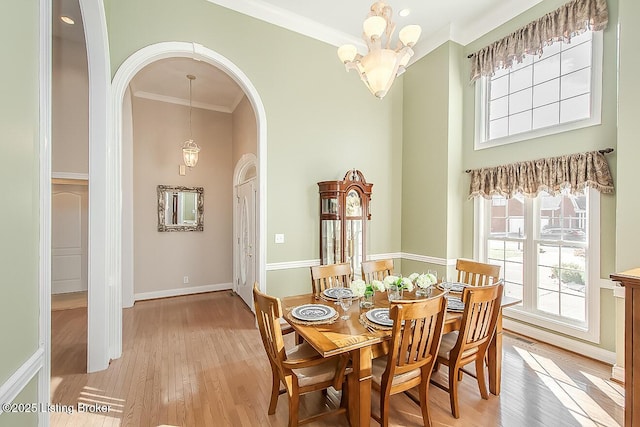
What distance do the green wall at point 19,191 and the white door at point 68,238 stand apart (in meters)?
5.15

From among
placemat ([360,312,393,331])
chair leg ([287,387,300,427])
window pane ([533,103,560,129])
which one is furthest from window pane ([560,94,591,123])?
chair leg ([287,387,300,427])

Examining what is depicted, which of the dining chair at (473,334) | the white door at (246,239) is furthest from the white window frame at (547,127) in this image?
the white door at (246,239)

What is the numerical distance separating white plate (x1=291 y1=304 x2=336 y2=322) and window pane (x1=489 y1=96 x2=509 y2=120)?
136 inches

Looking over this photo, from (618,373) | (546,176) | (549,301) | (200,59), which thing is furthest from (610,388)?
(200,59)

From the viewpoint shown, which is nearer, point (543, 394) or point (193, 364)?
point (543, 394)

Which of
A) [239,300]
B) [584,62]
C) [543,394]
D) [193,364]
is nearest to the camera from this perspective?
[543,394]

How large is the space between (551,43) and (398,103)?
1968 millimetres

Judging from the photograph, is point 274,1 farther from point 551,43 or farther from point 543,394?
point 543,394

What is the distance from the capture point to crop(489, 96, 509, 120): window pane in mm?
3732

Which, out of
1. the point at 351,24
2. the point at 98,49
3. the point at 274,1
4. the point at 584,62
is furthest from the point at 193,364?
the point at 584,62

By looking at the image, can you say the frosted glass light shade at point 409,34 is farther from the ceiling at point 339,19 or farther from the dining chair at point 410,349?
the dining chair at point 410,349

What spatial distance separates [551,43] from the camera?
3174 millimetres

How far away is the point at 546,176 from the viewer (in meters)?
3.16

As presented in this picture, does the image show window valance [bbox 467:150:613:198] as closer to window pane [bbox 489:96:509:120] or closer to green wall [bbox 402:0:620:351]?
green wall [bbox 402:0:620:351]
